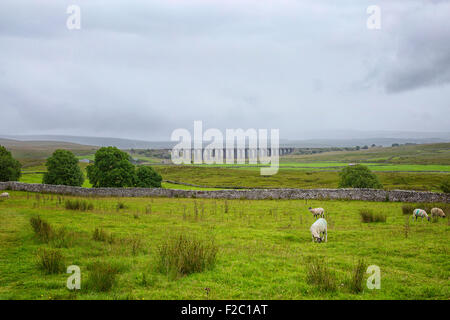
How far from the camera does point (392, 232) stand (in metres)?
12.9

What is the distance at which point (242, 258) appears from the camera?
8.84 metres

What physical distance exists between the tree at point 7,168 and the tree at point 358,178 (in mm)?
49655

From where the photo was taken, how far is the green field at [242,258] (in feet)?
20.6

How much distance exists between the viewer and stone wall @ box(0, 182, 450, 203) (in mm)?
25484

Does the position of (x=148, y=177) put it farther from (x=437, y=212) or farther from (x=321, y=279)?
(x=321, y=279)

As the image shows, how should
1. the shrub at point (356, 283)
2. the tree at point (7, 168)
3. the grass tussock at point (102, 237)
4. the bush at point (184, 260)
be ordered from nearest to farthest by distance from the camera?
the shrub at point (356, 283) → the bush at point (184, 260) → the grass tussock at point (102, 237) → the tree at point (7, 168)

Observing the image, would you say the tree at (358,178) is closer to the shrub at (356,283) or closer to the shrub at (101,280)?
the shrub at (356,283)

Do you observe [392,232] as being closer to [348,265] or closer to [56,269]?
[348,265]

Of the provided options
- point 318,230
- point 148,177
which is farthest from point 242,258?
point 148,177

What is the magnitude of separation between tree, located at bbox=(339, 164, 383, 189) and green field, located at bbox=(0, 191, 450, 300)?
94.9 feet

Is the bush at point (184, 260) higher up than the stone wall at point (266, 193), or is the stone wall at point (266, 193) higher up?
the bush at point (184, 260)

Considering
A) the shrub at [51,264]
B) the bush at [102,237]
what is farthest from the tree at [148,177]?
the shrub at [51,264]

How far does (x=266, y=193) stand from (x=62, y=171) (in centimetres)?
3255
